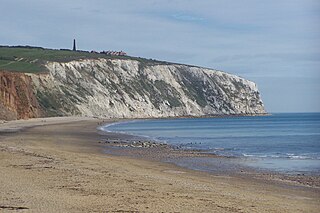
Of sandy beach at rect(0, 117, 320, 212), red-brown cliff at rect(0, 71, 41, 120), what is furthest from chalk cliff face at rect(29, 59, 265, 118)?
sandy beach at rect(0, 117, 320, 212)

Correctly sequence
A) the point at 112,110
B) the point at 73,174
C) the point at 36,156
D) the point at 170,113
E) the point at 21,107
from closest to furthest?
the point at 73,174 → the point at 36,156 → the point at 21,107 → the point at 112,110 → the point at 170,113

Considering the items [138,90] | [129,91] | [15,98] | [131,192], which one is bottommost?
[131,192]

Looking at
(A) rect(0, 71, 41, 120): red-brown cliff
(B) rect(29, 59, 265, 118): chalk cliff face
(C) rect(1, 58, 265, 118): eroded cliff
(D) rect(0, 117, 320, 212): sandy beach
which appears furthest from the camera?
(B) rect(29, 59, 265, 118): chalk cliff face

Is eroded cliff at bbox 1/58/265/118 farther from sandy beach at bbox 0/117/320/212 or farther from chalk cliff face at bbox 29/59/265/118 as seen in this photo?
sandy beach at bbox 0/117/320/212

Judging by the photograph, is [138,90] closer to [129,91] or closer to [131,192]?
[129,91]

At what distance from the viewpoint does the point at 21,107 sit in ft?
241

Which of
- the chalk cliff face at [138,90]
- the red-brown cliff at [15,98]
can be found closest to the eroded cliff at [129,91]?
the chalk cliff face at [138,90]

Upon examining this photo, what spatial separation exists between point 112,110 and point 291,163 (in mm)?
87327

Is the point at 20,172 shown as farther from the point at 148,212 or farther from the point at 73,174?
the point at 148,212

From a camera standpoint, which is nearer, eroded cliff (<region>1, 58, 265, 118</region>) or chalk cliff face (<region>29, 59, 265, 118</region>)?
eroded cliff (<region>1, 58, 265, 118</region>)

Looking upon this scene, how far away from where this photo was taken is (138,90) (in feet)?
388

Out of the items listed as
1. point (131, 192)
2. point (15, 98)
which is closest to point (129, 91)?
point (15, 98)

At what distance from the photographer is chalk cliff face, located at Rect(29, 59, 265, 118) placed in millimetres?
98206

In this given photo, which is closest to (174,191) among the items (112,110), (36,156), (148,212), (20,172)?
(148,212)
